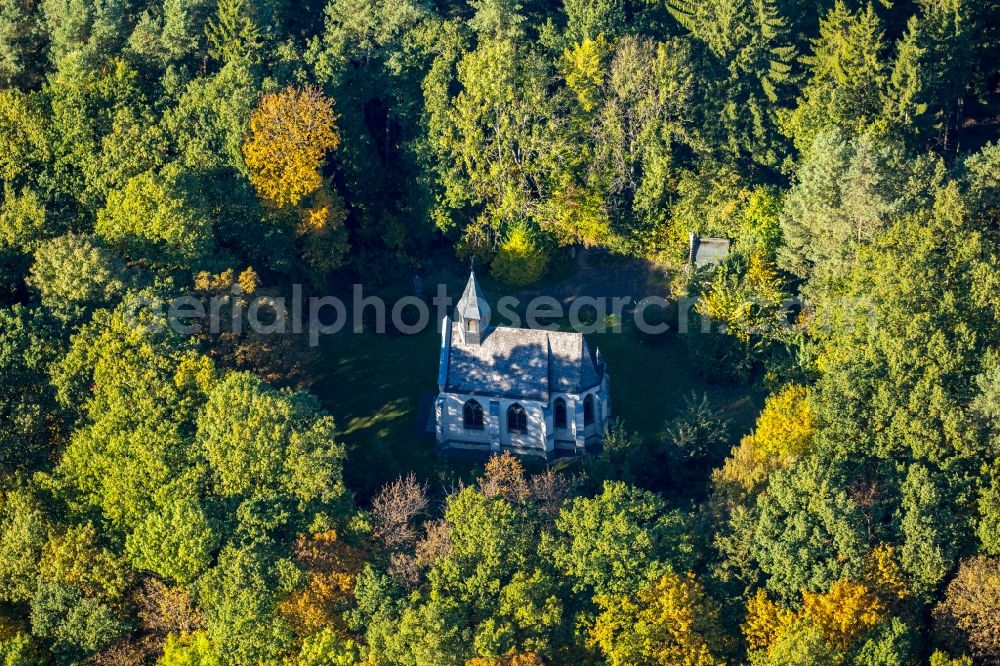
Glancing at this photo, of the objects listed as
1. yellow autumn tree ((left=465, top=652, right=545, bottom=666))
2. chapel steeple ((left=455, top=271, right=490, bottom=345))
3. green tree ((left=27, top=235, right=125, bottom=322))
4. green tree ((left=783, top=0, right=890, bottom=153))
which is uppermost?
green tree ((left=783, top=0, right=890, bottom=153))

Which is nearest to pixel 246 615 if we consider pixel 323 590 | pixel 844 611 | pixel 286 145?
pixel 323 590

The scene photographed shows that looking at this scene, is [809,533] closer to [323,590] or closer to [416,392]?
[323,590]

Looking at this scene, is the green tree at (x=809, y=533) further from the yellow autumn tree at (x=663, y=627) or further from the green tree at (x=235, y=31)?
the green tree at (x=235, y=31)

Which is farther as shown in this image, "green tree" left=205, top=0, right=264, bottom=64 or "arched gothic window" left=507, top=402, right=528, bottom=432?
"green tree" left=205, top=0, right=264, bottom=64

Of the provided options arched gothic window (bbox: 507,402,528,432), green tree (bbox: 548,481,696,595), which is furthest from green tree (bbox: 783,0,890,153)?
green tree (bbox: 548,481,696,595)

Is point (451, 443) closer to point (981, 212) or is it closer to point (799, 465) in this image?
point (799, 465)

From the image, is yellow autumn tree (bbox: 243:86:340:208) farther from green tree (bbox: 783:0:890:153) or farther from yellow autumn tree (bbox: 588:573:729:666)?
yellow autumn tree (bbox: 588:573:729:666)
